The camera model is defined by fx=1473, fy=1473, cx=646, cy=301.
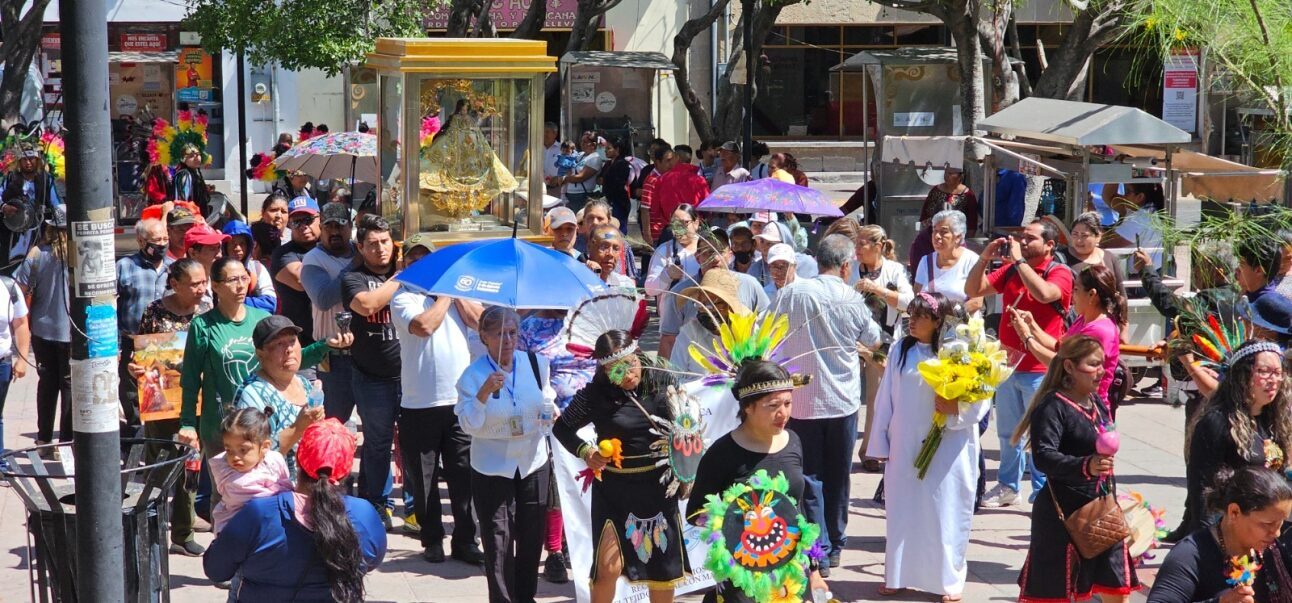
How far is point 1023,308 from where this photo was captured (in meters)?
8.78

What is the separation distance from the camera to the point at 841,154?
3027cm

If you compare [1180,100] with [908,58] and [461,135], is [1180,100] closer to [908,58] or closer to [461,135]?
[908,58]

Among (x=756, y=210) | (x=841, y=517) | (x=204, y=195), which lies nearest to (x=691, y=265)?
(x=756, y=210)

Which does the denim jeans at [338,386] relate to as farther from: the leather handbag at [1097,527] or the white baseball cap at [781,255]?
the leather handbag at [1097,527]

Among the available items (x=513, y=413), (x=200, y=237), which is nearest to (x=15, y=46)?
(x=200, y=237)

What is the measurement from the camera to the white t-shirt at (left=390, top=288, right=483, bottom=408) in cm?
766

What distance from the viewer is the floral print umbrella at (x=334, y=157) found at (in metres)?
13.8

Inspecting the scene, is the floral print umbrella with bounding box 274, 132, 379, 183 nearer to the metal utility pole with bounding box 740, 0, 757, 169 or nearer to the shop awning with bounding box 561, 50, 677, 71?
the metal utility pole with bounding box 740, 0, 757, 169

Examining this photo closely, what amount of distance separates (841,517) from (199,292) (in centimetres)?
360

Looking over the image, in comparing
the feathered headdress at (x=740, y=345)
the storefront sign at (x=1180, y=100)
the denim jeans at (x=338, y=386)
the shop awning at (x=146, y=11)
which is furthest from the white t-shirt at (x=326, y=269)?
the storefront sign at (x=1180, y=100)

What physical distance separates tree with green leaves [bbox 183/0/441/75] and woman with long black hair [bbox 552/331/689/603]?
13.3m

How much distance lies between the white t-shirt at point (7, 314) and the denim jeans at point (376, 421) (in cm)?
224

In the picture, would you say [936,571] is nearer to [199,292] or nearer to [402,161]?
[199,292]

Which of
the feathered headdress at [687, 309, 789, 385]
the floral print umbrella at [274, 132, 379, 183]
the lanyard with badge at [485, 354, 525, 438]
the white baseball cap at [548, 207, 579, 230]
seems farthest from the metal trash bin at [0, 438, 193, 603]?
the floral print umbrella at [274, 132, 379, 183]
